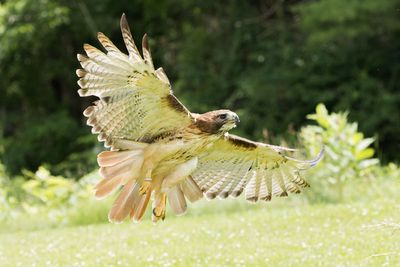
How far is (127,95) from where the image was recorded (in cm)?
552

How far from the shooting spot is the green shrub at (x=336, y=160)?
10.0m

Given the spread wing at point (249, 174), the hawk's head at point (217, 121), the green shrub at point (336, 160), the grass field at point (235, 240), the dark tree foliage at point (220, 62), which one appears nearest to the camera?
the hawk's head at point (217, 121)

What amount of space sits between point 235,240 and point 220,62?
11.0 m

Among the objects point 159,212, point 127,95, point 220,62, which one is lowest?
point 159,212

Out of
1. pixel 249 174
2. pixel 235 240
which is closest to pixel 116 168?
pixel 249 174

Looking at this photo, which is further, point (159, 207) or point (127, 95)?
point (159, 207)

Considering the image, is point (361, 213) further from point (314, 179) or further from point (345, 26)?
point (345, 26)

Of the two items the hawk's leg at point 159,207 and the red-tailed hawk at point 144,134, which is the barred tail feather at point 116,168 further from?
the hawk's leg at point 159,207

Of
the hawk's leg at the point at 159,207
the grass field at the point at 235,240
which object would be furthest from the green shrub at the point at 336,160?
the hawk's leg at the point at 159,207

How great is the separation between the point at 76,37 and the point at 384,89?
25.5 feet

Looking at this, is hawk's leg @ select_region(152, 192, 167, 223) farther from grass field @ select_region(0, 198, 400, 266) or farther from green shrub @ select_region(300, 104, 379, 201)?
green shrub @ select_region(300, 104, 379, 201)

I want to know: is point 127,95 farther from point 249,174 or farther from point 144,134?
point 249,174

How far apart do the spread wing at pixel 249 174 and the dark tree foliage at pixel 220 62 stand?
29.1 feet

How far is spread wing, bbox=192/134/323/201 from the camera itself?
6516 millimetres
